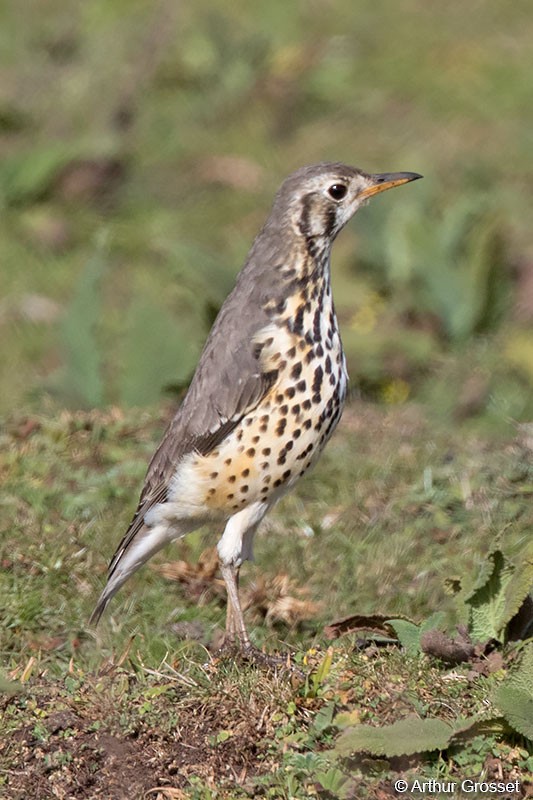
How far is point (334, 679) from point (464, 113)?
982 cm

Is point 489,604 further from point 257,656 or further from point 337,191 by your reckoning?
point 337,191

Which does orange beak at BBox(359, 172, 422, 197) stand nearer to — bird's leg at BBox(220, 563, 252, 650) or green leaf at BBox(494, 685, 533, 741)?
bird's leg at BBox(220, 563, 252, 650)

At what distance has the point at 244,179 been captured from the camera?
43.9 ft

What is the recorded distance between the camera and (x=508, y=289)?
35.0ft

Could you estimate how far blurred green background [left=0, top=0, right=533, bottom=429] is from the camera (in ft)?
32.6

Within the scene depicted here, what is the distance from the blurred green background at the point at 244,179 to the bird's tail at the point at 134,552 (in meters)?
2.76

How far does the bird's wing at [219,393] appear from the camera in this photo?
19.7 ft

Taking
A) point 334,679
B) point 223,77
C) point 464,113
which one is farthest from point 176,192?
point 334,679

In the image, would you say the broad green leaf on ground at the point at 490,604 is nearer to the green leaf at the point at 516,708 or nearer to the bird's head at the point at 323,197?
the green leaf at the point at 516,708

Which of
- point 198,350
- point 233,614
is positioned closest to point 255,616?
point 233,614

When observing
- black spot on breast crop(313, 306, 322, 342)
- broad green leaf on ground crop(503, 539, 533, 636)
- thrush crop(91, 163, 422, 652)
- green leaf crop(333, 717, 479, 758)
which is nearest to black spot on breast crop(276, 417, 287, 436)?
thrush crop(91, 163, 422, 652)

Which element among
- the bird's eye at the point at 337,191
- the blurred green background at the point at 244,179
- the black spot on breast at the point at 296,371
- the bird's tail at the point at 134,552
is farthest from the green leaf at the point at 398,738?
the blurred green background at the point at 244,179

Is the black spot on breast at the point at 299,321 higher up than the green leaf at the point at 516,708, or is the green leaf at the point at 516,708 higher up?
the black spot on breast at the point at 299,321

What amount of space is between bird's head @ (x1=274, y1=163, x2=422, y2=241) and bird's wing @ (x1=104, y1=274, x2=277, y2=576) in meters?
0.38
